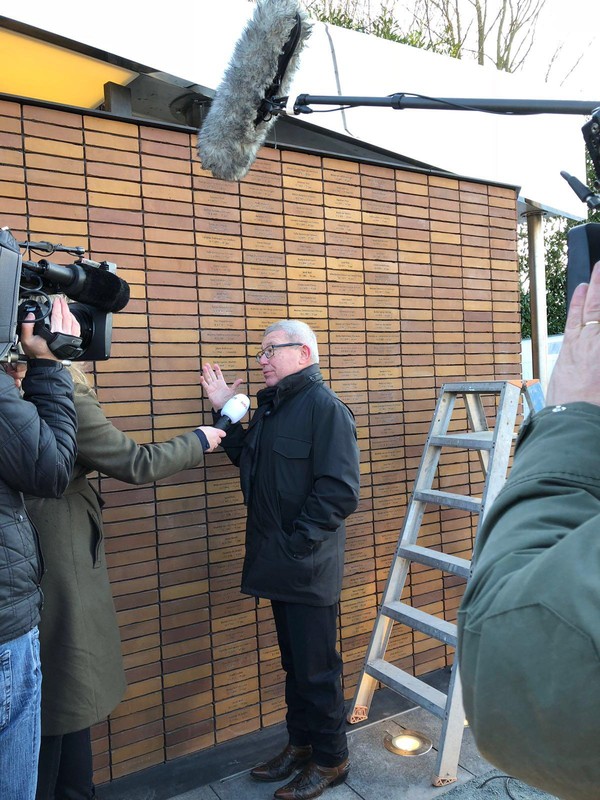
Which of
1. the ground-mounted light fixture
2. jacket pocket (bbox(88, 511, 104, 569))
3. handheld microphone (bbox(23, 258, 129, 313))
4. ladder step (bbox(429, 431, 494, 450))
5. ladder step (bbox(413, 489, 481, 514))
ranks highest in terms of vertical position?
handheld microphone (bbox(23, 258, 129, 313))

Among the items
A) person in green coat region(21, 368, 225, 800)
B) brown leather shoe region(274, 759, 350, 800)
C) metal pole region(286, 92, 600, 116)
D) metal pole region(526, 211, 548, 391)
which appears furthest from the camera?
metal pole region(526, 211, 548, 391)

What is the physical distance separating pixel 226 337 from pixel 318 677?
1.71 m

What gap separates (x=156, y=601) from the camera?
3062 mm

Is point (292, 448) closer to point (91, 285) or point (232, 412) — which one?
point (232, 412)

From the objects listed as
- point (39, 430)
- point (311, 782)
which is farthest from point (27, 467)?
point (311, 782)

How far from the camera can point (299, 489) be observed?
9.45 ft

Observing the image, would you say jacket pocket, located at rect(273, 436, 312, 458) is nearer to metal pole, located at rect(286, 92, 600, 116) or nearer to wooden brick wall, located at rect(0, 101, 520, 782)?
wooden brick wall, located at rect(0, 101, 520, 782)

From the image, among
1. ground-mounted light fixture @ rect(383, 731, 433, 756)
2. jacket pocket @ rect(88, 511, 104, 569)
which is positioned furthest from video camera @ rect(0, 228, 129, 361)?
ground-mounted light fixture @ rect(383, 731, 433, 756)

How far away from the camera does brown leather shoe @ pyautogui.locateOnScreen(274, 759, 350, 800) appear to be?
109 inches

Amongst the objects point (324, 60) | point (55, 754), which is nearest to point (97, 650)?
point (55, 754)

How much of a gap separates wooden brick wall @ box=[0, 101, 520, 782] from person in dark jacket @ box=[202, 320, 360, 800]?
1.28ft

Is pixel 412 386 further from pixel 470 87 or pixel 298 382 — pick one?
pixel 470 87

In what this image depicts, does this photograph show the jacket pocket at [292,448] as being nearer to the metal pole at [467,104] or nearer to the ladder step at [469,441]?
the ladder step at [469,441]

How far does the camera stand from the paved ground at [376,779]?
2855 mm
